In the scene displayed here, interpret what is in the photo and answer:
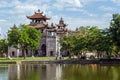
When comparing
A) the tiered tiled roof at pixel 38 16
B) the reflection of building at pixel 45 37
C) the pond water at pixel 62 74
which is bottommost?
the pond water at pixel 62 74

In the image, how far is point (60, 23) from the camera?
481ft

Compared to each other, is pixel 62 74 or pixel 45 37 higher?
pixel 45 37

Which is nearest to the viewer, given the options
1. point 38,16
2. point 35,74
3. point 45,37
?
point 35,74

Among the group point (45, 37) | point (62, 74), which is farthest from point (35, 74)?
point (45, 37)

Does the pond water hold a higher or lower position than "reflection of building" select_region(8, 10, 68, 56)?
lower

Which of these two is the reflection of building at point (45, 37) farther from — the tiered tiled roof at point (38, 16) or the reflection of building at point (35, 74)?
the reflection of building at point (35, 74)

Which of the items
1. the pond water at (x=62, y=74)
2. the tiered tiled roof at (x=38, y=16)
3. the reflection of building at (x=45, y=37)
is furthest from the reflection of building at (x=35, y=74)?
the tiered tiled roof at (x=38, y=16)

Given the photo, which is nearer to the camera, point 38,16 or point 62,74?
point 62,74

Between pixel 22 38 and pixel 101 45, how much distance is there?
22.4m

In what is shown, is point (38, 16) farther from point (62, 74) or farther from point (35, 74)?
point (62, 74)

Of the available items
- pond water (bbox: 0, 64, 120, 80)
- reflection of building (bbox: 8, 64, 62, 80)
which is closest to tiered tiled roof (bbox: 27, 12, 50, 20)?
reflection of building (bbox: 8, 64, 62, 80)

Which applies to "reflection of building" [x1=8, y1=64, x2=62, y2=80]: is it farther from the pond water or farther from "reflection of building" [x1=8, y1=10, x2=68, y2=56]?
"reflection of building" [x1=8, y1=10, x2=68, y2=56]

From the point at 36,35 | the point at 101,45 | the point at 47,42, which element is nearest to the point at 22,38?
the point at 36,35

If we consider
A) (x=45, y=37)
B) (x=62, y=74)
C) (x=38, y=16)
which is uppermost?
(x=38, y=16)
